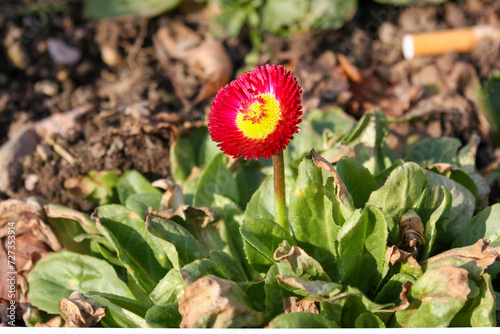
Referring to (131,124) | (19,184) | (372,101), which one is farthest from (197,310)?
(372,101)

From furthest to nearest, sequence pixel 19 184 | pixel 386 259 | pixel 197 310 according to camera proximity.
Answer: pixel 19 184 < pixel 386 259 < pixel 197 310

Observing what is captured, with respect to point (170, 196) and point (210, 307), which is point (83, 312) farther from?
point (170, 196)

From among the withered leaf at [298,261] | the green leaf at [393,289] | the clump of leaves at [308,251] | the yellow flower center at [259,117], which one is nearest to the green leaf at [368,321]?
the clump of leaves at [308,251]

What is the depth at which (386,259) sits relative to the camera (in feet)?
7.58

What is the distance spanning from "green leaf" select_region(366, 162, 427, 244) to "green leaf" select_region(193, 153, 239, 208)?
0.90 meters

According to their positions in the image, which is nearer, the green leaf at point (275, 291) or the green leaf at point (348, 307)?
the green leaf at point (348, 307)

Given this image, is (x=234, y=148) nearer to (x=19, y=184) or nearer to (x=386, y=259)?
(x=386, y=259)

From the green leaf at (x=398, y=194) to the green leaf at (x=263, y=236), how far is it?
1.35ft

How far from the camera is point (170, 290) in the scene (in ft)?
7.78

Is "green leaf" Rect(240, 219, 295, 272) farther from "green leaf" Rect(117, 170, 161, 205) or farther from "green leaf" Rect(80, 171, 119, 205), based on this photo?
"green leaf" Rect(80, 171, 119, 205)

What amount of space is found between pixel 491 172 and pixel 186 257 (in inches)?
82.2

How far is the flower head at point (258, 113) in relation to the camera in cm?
205

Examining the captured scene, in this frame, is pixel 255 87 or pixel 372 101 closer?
pixel 255 87

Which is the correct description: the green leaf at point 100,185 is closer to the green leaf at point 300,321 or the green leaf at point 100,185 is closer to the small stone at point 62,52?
the green leaf at point 300,321
